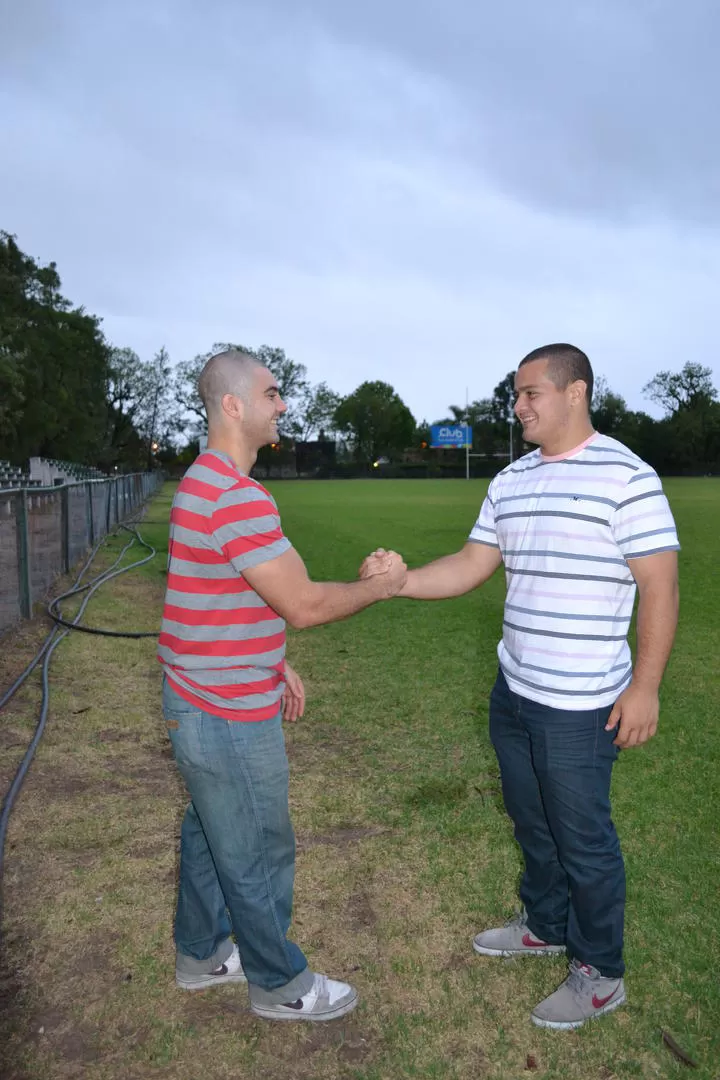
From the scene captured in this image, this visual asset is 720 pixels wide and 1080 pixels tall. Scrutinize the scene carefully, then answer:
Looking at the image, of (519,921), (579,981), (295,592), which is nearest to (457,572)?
(295,592)

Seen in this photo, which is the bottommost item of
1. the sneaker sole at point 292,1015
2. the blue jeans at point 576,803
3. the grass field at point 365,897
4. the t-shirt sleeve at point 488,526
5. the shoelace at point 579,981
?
the grass field at point 365,897

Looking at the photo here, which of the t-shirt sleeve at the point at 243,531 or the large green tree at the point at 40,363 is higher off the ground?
the large green tree at the point at 40,363

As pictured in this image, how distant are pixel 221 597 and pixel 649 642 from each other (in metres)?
1.29

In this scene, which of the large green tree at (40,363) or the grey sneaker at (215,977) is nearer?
the grey sneaker at (215,977)

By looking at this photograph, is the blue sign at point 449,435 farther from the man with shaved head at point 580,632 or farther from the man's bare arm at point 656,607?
the man's bare arm at point 656,607

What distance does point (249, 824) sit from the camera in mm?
2609

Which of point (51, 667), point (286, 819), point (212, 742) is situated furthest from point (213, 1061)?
point (51, 667)

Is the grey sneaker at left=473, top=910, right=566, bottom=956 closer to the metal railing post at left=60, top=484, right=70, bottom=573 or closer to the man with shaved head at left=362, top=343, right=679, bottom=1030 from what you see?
the man with shaved head at left=362, top=343, right=679, bottom=1030

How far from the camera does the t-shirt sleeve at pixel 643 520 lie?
2611 millimetres

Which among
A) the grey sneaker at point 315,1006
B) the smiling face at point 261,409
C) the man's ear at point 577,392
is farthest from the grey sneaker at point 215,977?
the man's ear at point 577,392

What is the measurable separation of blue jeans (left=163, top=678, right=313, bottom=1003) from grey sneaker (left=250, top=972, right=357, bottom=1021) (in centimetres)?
4

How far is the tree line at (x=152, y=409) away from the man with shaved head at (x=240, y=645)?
43.4 meters

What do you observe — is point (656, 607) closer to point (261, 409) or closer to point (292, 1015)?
point (261, 409)

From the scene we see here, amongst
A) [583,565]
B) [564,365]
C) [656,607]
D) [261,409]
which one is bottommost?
[656,607]
